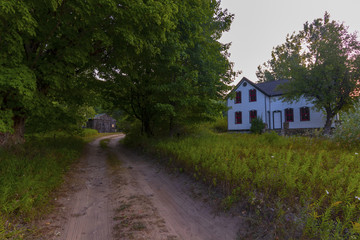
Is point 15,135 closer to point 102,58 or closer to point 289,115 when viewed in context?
point 102,58

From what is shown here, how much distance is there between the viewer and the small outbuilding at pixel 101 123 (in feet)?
148

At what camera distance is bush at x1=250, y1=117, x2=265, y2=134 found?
2438 centimetres

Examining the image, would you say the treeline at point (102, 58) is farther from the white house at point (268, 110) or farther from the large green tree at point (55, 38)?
the white house at point (268, 110)

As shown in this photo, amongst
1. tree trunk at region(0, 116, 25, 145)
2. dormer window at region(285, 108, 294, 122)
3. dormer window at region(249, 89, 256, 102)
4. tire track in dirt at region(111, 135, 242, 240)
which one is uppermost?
dormer window at region(249, 89, 256, 102)

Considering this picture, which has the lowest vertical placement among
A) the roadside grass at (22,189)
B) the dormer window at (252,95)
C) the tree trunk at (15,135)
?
the roadside grass at (22,189)

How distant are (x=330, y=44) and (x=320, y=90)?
15.3 ft

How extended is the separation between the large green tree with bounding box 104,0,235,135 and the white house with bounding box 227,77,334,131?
12.0 metres

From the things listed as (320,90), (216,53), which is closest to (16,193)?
(216,53)

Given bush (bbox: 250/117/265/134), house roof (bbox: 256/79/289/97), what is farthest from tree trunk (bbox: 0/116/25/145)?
house roof (bbox: 256/79/289/97)

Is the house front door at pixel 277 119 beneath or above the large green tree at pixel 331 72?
beneath

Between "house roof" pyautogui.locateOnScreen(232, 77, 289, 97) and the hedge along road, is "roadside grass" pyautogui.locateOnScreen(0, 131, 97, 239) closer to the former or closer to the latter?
the hedge along road

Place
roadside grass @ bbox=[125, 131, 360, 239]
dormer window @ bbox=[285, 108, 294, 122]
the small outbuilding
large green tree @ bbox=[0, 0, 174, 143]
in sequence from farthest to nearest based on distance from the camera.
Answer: the small outbuilding < dormer window @ bbox=[285, 108, 294, 122] < large green tree @ bbox=[0, 0, 174, 143] < roadside grass @ bbox=[125, 131, 360, 239]

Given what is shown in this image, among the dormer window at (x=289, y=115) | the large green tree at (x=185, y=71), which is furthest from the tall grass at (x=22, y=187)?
the dormer window at (x=289, y=115)

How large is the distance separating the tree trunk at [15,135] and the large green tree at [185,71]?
5035 millimetres
